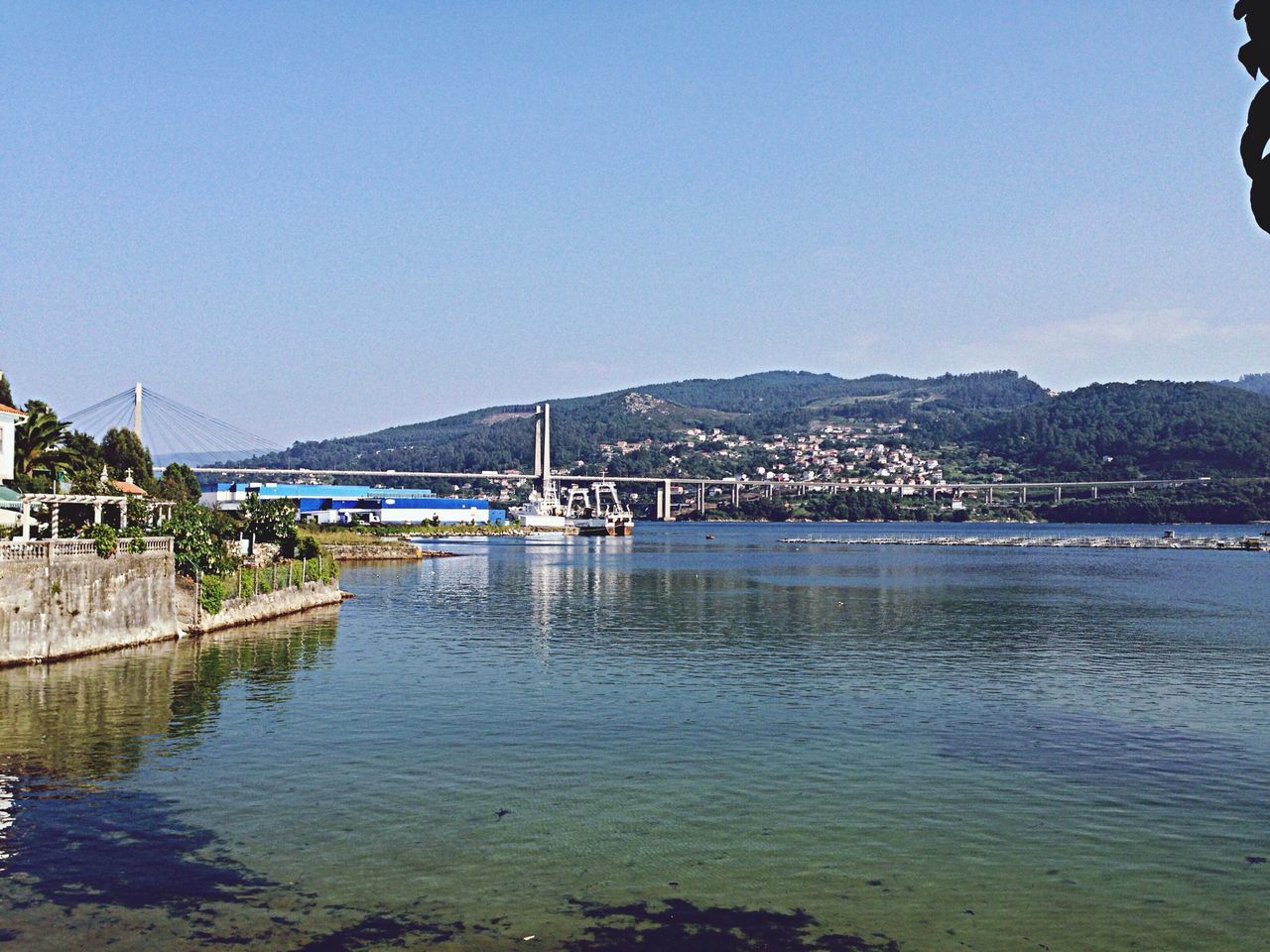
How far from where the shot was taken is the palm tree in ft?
169

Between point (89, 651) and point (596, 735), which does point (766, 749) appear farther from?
point (89, 651)

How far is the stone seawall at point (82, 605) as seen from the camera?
31.4 m

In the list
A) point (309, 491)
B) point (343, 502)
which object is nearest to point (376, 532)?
point (343, 502)

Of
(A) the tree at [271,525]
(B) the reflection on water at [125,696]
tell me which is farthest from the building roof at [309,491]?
(B) the reflection on water at [125,696]

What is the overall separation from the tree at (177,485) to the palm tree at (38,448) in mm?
19625

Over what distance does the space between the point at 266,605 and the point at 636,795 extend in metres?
33.9

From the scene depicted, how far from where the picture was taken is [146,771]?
70.2ft

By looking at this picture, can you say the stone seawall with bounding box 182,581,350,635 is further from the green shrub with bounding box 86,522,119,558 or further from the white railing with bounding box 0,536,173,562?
the green shrub with bounding box 86,522,119,558

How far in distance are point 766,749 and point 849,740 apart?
90.1 inches

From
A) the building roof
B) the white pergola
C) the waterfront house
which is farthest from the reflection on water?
the building roof

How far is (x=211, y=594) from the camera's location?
43.0 metres

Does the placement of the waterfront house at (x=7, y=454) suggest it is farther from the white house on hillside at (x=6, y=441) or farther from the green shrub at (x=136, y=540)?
the green shrub at (x=136, y=540)

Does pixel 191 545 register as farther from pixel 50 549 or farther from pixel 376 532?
pixel 376 532

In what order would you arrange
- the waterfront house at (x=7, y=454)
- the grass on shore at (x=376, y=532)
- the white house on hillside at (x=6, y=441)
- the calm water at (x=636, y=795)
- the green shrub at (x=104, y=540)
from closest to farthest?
the calm water at (x=636, y=795) → the green shrub at (x=104, y=540) → the waterfront house at (x=7, y=454) → the white house on hillside at (x=6, y=441) → the grass on shore at (x=376, y=532)
